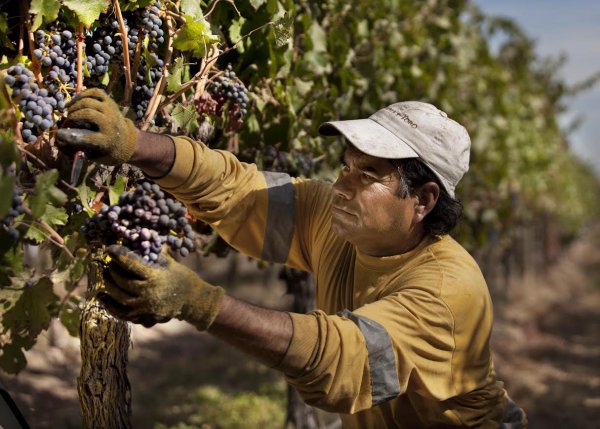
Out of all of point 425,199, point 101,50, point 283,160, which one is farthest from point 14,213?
point 283,160

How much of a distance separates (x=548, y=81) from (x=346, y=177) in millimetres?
16823

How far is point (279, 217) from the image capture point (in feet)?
9.81

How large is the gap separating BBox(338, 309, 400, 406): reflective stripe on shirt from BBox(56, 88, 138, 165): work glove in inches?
30.9

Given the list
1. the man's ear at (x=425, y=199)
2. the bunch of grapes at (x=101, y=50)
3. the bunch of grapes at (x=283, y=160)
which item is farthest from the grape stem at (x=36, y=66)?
the bunch of grapes at (x=283, y=160)

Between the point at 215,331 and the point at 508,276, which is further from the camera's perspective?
the point at 508,276

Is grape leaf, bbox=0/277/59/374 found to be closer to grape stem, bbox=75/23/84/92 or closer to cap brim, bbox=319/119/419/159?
grape stem, bbox=75/23/84/92

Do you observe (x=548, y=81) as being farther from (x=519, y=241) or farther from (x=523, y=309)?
(x=523, y=309)

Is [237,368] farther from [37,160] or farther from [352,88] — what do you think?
[37,160]

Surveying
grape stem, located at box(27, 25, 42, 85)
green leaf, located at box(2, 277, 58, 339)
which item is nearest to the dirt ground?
green leaf, located at box(2, 277, 58, 339)

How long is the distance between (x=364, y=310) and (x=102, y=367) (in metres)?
1.14

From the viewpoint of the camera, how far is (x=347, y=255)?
2936 millimetres

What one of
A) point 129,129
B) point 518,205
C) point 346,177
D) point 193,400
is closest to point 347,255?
point 346,177

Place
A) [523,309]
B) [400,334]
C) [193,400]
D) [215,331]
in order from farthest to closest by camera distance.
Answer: [523,309] < [193,400] < [400,334] < [215,331]

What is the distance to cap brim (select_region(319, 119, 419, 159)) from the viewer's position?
253cm
